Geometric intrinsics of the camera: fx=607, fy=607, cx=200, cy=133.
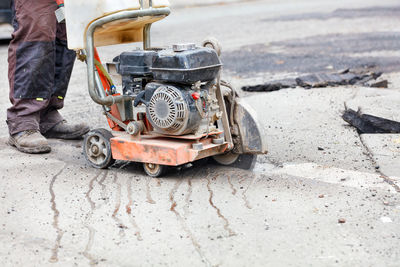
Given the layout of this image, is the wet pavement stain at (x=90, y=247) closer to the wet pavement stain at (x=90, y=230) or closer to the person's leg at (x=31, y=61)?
the wet pavement stain at (x=90, y=230)

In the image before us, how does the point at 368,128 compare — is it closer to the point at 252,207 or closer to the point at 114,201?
the point at 252,207

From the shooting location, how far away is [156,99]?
12.1ft

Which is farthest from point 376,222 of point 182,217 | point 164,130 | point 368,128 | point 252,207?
point 368,128

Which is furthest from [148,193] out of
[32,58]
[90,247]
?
[32,58]

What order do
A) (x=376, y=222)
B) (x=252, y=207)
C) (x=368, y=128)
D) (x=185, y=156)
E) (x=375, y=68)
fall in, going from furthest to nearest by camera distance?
(x=375, y=68) < (x=368, y=128) < (x=185, y=156) < (x=252, y=207) < (x=376, y=222)

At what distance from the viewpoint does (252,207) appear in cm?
344

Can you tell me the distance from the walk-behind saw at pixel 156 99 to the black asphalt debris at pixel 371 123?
1.38m

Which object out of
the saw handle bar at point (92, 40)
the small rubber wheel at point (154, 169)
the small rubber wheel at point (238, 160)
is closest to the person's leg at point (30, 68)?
the saw handle bar at point (92, 40)

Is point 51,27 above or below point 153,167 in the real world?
above

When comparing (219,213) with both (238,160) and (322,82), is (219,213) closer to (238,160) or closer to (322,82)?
(238,160)

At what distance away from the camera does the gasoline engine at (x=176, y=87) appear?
3605 millimetres

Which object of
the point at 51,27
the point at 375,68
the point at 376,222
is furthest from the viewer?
the point at 375,68

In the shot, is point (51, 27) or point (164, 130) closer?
point (164, 130)

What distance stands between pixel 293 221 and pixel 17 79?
2483mm
